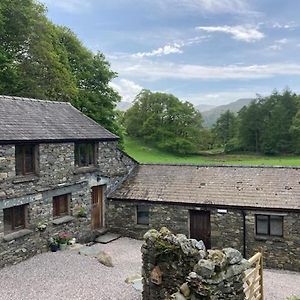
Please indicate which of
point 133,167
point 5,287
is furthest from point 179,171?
point 5,287

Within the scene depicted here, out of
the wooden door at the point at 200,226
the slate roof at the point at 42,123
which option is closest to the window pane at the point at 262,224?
the wooden door at the point at 200,226

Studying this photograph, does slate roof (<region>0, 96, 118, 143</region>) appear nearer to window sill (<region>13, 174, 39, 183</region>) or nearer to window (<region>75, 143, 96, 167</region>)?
window (<region>75, 143, 96, 167</region>)

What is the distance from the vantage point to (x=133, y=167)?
2169cm

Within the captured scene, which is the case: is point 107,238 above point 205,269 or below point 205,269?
below

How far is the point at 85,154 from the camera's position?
1878cm

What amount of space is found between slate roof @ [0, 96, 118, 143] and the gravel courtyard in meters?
4.78

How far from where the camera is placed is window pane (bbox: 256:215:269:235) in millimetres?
16516

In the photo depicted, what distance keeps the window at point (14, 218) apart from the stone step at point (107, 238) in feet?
13.7

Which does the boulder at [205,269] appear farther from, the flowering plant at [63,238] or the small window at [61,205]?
Result: the small window at [61,205]

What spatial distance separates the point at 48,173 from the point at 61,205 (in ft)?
6.34

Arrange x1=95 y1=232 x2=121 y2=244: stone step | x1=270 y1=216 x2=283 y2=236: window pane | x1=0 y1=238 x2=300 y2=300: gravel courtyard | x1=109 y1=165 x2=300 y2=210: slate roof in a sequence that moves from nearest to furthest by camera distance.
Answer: x1=0 y1=238 x2=300 y2=300: gravel courtyard < x1=270 y1=216 x2=283 y2=236: window pane < x1=109 y1=165 x2=300 y2=210: slate roof < x1=95 y1=232 x2=121 y2=244: stone step

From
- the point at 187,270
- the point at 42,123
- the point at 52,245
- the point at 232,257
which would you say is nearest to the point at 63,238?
the point at 52,245

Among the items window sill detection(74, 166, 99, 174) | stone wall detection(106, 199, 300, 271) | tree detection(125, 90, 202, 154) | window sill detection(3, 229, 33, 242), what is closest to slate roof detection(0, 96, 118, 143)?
window sill detection(74, 166, 99, 174)

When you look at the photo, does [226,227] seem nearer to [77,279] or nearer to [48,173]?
[77,279]
